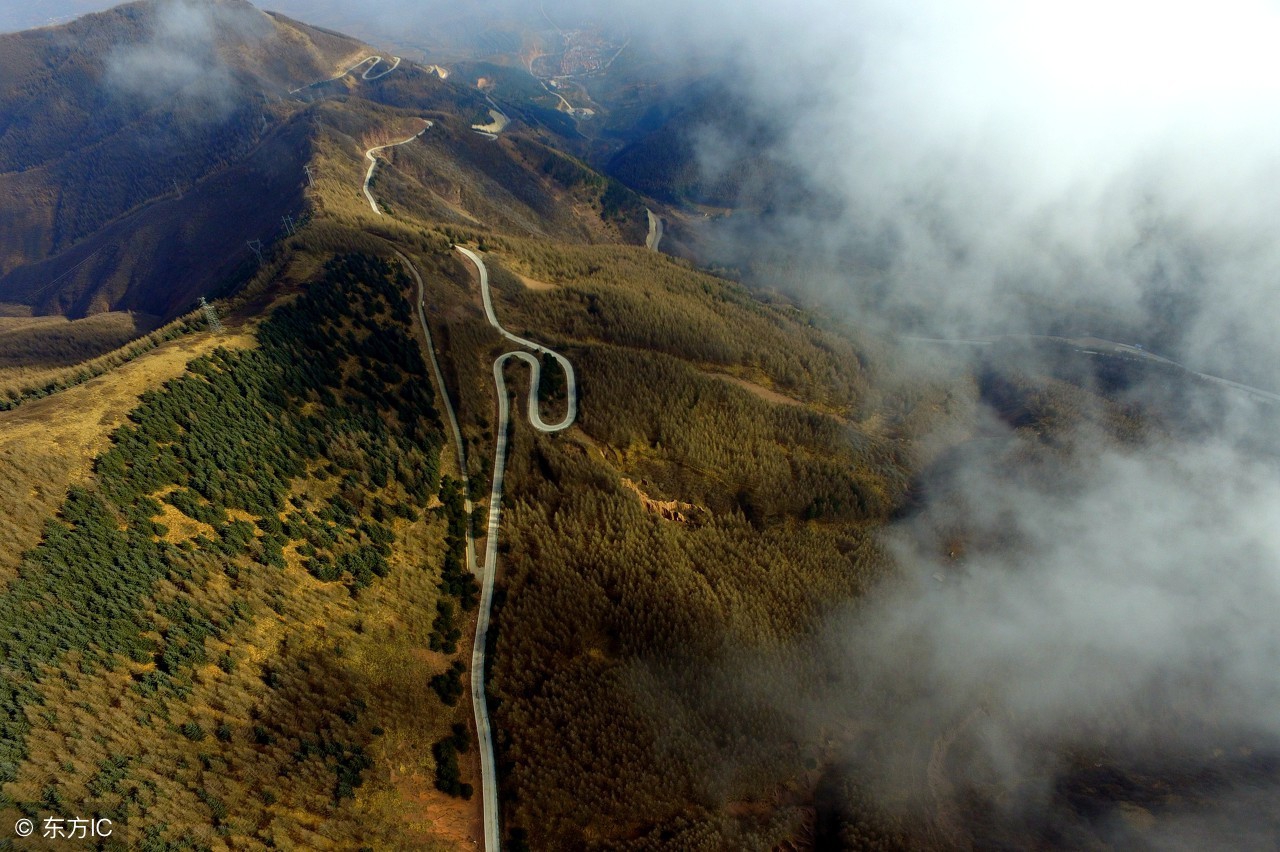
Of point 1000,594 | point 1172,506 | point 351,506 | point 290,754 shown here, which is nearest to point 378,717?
point 290,754

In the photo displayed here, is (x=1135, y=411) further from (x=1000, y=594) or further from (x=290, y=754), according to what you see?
(x=290, y=754)

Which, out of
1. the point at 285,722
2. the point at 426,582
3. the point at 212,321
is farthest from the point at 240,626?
the point at 212,321

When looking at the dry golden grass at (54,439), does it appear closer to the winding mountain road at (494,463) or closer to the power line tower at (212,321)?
the power line tower at (212,321)

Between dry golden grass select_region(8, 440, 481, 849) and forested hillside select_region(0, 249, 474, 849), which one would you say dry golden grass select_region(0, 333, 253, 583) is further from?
dry golden grass select_region(8, 440, 481, 849)

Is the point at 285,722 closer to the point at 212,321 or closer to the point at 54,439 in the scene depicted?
the point at 54,439

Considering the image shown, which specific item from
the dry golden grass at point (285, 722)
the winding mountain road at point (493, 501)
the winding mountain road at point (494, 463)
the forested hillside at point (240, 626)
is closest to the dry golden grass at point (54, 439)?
the forested hillside at point (240, 626)

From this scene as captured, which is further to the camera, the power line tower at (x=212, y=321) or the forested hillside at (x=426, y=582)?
the power line tower at (x=212, y=321)

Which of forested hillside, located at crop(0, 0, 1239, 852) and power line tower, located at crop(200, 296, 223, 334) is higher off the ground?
power line tower, located at crop(200, 296, 223, 334)

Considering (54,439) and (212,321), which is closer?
(54,439)

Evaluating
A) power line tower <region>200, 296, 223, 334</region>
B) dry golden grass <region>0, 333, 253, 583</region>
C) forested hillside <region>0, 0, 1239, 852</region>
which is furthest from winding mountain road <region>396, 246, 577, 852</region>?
dry golden grass <region>0, 333, 253, 583</region>

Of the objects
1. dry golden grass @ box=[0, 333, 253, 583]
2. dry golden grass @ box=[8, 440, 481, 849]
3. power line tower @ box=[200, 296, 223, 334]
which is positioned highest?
power line tower @ box=[200, 296, 223, 334]

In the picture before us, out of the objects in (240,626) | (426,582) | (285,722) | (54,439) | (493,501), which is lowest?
(285,722)
